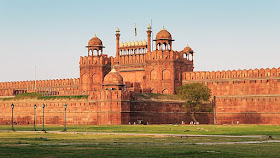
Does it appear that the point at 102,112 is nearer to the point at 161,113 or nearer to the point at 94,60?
the point at 161,113

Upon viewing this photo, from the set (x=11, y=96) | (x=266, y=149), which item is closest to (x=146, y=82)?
(x=11, y=96)

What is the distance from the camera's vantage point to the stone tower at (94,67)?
10451 centimetres

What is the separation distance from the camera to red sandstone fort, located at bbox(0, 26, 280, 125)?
8462 centimetres

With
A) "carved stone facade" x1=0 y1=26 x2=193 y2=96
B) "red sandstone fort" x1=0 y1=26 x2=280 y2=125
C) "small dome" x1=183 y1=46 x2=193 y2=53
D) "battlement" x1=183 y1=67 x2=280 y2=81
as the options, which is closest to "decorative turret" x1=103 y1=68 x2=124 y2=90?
"red sandstone fort" x1=0 y1=26 x2=280 y2=125

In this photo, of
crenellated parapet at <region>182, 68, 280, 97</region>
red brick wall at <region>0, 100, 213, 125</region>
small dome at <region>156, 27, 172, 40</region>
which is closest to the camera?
red brick wall at <region>0, 100, 213, 125</region>

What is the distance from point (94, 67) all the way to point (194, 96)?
880 inches

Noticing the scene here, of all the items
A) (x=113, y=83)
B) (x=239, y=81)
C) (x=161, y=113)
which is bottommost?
(x=161, y=113)

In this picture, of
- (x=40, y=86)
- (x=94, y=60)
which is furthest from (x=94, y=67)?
(x=40, y=86)

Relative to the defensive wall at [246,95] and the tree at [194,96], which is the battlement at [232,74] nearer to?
the defensive wall at [246,95]

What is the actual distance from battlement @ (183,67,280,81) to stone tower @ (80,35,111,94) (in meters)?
15.7

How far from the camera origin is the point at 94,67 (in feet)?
345

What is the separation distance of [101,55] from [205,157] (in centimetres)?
8150

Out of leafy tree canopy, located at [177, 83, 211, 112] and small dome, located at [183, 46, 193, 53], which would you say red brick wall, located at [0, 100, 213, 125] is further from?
small dome, located at [183, 46, 193, 53]

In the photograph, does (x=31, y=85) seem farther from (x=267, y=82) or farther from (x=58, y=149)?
(x=58, y=149)
